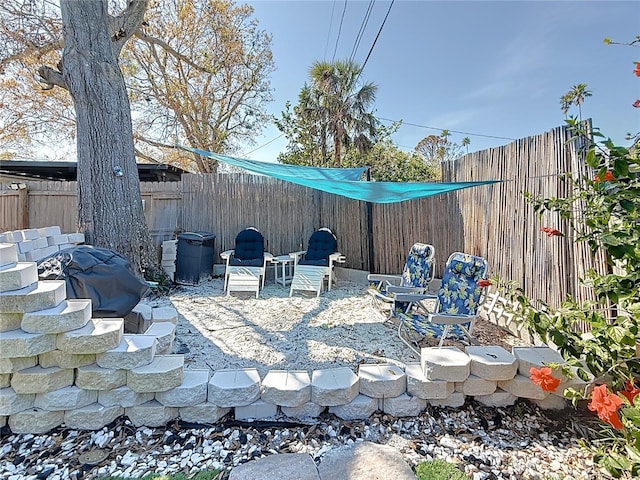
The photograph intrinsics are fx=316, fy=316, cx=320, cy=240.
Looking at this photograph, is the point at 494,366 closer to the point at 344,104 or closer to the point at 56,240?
the point at 56,240

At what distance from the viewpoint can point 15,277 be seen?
183 centimetres

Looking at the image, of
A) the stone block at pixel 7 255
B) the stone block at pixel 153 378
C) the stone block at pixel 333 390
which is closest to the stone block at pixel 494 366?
the stone block at pixel 333 390

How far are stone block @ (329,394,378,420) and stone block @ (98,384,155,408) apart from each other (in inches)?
48.1

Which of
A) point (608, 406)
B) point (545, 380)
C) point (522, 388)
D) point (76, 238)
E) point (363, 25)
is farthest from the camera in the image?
point (363, 25)

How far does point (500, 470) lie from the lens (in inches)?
66.8

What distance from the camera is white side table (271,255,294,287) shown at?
19.0 feet

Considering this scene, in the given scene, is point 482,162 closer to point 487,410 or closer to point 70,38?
point 487,410

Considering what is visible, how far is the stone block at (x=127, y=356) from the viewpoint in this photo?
6.26 ft

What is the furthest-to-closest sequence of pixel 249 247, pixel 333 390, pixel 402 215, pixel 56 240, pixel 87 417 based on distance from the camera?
pixel 249 247, pixel 402 215, pixel 56 240, pixel 333 390, pixel 87 417

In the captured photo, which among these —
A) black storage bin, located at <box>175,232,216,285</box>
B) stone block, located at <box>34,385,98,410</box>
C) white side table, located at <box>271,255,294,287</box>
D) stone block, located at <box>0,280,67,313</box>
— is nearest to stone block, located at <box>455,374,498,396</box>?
stone block, located at <box>34,385,98,410</box>

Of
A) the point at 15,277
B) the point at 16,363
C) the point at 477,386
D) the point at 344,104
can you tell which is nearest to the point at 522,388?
the point at 477,386

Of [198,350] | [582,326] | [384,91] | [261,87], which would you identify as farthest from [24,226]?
[384,91]

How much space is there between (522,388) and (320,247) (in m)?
4.00

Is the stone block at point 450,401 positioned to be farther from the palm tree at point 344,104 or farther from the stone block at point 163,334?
the palm tree at point 344,104
